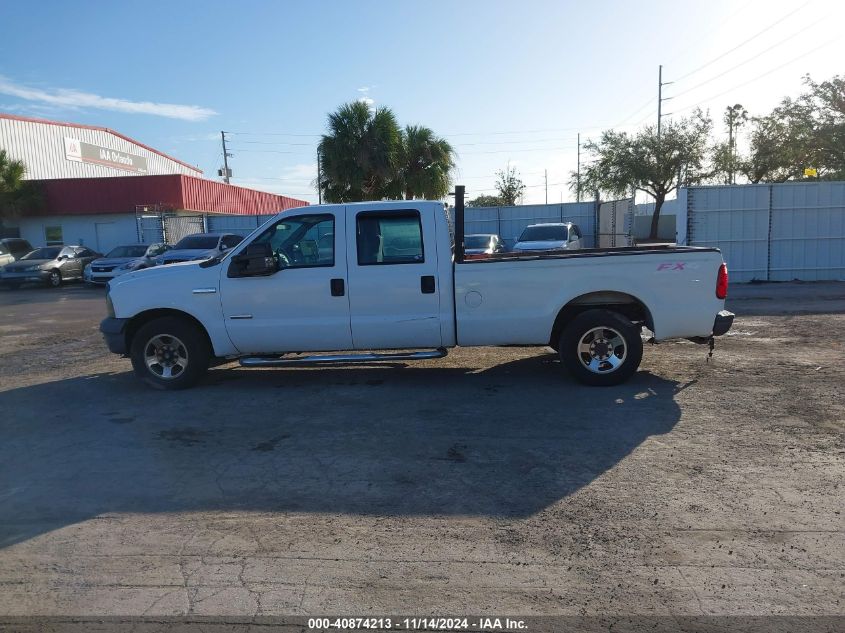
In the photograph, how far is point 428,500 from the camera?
464 cm

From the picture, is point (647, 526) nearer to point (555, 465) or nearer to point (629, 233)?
point (555, 465)

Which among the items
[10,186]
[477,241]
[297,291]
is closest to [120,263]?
[10,186]

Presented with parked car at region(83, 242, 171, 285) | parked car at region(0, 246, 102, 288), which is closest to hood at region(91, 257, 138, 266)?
parked car at region(83, 242, 171, 285)

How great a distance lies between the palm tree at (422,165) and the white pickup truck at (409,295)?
24346mm

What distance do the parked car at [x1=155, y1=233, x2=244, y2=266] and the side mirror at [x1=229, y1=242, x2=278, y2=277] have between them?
14.6 m

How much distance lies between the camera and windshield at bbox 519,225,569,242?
2162cm

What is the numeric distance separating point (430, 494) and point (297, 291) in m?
3.46

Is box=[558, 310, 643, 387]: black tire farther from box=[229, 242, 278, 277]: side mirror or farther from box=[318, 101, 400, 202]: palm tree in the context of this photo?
box=[318, 101, 400, 202]: palm tree

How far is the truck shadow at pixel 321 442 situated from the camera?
4.72 metres

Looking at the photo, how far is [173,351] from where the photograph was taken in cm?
788

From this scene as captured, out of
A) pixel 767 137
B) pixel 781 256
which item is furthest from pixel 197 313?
pixel 767 137

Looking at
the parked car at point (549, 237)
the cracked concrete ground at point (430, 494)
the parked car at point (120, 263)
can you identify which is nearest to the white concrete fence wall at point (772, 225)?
the parked car at point (549, 237)

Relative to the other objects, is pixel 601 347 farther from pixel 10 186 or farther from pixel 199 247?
pixel 10 186

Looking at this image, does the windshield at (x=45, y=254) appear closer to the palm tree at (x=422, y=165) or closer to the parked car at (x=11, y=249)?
the parked car at (x=11, y=249)
